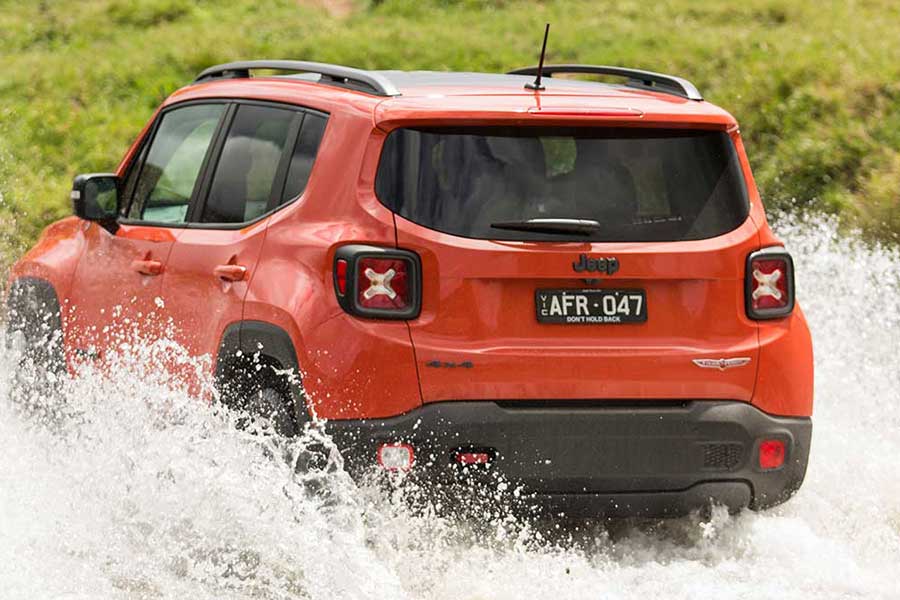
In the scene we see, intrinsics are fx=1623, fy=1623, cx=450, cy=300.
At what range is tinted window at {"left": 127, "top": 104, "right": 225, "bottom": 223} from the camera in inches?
256

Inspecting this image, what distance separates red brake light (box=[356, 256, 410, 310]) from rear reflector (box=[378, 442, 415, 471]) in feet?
1.49

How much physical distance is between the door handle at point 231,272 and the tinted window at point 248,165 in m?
0.21

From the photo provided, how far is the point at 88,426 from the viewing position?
6.23 metres

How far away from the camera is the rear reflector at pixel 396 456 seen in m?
5.29

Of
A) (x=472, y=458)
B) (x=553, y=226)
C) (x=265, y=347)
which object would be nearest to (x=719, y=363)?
(x=553, y=226)

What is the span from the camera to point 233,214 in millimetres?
6047

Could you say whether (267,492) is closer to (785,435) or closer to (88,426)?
(88,426)

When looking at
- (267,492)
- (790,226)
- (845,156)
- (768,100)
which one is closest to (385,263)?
(267,492)

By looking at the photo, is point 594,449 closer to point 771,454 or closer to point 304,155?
point 771,454

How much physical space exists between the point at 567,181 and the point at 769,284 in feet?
2.74

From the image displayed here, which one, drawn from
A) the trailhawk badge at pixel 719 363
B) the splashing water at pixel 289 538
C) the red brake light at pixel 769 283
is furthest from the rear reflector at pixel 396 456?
the red brake light at pixel 769 283

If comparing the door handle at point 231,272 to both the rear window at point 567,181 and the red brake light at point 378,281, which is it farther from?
the rear window at point 567,181

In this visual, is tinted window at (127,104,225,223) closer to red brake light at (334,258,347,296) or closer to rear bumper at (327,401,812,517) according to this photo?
red brake light at (334,258,347,296)

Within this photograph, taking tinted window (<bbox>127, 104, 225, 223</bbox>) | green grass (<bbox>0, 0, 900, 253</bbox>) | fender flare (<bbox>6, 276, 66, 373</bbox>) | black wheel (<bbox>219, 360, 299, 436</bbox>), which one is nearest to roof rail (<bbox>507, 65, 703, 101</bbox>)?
tinted window (<bbox>127, 104, 225, 223</bbox>)
